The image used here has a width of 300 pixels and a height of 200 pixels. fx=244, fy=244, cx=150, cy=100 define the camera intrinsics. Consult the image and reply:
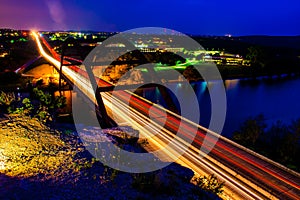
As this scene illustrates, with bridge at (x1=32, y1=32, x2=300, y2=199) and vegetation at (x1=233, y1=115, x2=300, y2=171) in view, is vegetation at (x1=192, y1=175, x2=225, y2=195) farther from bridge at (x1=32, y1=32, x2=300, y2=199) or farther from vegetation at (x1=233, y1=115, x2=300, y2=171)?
vegetation at (x1=233, y1=115, x2=300, y2=171)

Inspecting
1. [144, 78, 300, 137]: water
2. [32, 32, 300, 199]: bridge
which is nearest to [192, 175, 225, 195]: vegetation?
[32, 32, 300, 199]: bridge

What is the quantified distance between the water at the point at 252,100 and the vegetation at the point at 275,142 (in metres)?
5.16

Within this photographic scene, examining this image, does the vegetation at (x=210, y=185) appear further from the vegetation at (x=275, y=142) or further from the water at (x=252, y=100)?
the water at (x=252, y=100)

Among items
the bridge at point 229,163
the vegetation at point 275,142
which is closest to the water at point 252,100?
the vegetation at point 275,142

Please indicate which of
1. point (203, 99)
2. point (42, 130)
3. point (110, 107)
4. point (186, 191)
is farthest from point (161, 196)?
point (203, 99)

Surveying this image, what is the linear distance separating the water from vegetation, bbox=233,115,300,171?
5163mm

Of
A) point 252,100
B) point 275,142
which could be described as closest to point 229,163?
point 275,142

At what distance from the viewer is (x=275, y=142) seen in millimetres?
24484

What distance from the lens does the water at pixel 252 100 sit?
38.4 metres

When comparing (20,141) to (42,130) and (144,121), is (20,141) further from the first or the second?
(144,121)

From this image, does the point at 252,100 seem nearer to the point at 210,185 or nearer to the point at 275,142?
the point at 275,142

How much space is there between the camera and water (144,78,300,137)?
126 feet

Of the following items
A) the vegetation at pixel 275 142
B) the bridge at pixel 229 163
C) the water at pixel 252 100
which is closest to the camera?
the bridge at pixel 229 163

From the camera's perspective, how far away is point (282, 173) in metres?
12.1
